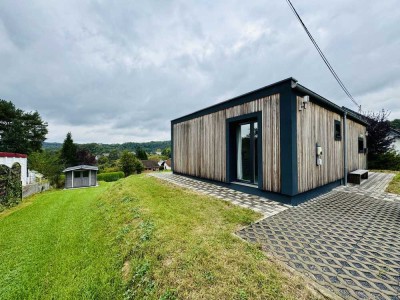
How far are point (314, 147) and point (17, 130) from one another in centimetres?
4501

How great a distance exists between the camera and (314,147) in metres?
5.34

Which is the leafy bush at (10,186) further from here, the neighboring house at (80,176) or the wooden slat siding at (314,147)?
the neighboring house at (80,176)

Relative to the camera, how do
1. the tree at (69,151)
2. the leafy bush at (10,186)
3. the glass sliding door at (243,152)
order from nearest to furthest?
1. the glass sliding door at (243,152)
2. the leafy bush at (10,186)
3. the tree at (69,151)

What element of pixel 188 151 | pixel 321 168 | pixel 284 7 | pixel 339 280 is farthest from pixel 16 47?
pixel 321 168

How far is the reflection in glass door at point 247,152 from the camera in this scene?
19.0 feet

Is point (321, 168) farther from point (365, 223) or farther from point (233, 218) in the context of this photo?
point (233, 218)

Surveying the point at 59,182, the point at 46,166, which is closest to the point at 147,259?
the point at 46,166

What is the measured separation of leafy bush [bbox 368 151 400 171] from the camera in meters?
13.4

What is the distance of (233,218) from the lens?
3.53m

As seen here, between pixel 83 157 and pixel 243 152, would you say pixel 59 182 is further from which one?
pixel 243 152

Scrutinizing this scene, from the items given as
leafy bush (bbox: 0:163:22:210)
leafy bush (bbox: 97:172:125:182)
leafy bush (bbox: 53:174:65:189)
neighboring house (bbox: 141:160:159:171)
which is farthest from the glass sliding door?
neighboring house (bbox: 141:160:159:171)

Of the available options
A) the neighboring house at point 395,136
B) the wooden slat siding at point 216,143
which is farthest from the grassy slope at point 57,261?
the neighboring house at point 395,136

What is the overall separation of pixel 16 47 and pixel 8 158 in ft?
18.6

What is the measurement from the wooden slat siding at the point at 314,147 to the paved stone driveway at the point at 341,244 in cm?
104
